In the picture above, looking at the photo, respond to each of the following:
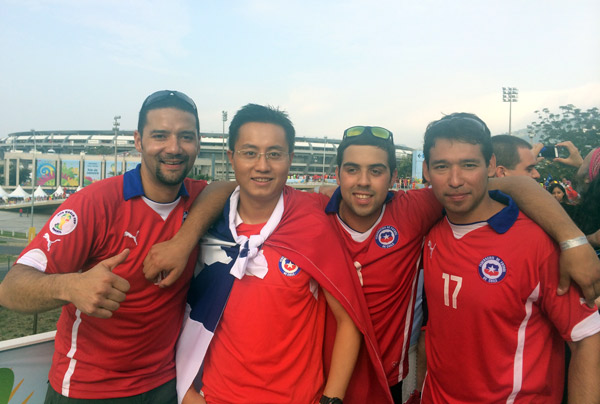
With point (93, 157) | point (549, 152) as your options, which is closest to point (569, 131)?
point (549, 152)

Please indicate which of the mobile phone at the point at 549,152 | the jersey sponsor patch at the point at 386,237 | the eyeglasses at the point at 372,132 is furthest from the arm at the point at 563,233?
the mobile phone at the point at 549,152

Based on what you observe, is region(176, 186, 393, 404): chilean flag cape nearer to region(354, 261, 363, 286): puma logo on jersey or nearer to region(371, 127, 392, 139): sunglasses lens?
region(354, 261, 363, 286): puma logo on jersey

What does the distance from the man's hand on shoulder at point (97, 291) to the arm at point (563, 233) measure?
2128 millimetres

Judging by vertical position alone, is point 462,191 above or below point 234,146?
below

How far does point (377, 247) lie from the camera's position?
2441 millimetres

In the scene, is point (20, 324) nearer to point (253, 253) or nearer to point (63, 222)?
point (63, 222)

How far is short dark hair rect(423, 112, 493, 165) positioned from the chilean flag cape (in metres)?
0.88

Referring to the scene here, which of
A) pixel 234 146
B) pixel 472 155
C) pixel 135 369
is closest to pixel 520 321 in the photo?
pixel 472 155

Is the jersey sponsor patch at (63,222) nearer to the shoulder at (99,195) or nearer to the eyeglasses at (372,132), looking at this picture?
the shoulder at (99,195)

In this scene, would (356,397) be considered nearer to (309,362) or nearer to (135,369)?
(309,362)

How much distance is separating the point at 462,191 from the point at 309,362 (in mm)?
1345

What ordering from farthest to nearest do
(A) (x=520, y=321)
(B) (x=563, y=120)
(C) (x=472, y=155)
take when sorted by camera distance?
1. (B) (x=563, y=120)
2. (C) (x=472, y=155)
3. (A) (x=520, y=321)

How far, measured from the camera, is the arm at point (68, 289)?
163 cm

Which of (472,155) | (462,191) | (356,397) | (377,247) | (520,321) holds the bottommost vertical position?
(356,397)
